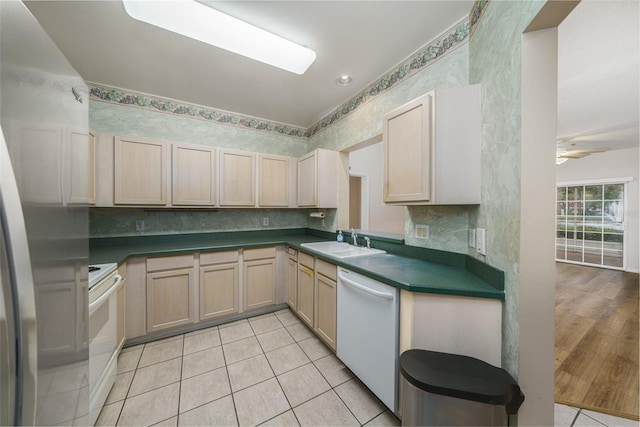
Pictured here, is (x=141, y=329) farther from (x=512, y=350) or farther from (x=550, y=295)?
(x=550, y=295)

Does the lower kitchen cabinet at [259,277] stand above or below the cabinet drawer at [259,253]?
below

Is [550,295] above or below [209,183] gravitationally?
below

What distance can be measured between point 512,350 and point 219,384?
1.85 meters

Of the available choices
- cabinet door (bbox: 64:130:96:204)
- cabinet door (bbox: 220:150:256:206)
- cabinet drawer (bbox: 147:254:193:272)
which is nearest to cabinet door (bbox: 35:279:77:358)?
cabinet door (bbox: 64:130:96:204)

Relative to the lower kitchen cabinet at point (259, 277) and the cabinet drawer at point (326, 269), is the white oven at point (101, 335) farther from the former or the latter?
the cabinet drawer at point (326, 269)

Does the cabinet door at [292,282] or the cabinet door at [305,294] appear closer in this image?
the cabinet door at [305,294]

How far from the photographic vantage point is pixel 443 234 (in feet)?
5.53

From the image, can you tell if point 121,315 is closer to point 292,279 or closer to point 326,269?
point 292,279

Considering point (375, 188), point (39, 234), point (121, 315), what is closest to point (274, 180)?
point (121, 315)

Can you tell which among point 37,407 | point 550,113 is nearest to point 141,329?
point 37,407

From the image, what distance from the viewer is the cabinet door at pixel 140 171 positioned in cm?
219

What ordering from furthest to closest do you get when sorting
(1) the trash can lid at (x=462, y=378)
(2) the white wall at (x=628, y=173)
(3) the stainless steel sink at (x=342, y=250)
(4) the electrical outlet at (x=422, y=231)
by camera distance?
(2) the white wall at (x=628, y=173)
(3) the stainless steel sink at (x=342, y=250)
(4) the electrical outlet at (x=422, y=231)
(1) the trash can lid at (x=462, y=378)

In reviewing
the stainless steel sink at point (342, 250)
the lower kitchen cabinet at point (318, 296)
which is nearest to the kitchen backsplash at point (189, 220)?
the stainless steel sink at point (342, 250)

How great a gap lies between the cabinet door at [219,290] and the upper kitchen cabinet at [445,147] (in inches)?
80.6
